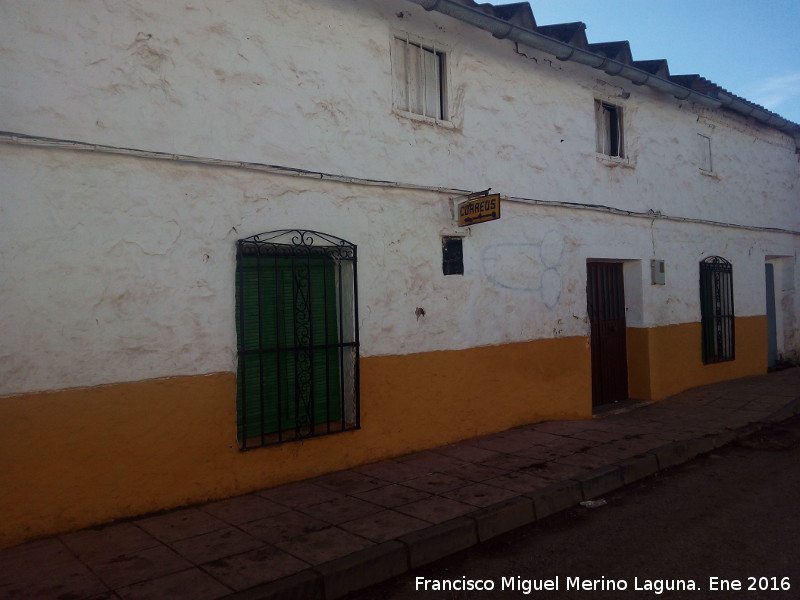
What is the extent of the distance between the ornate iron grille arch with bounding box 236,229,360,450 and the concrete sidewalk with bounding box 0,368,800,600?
0.59 metres

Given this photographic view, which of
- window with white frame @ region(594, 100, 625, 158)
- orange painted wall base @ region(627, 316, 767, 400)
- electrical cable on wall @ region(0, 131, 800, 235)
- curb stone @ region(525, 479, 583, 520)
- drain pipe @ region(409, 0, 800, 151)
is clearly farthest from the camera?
orange painted wall base @ region(627, 316, 767, 400)

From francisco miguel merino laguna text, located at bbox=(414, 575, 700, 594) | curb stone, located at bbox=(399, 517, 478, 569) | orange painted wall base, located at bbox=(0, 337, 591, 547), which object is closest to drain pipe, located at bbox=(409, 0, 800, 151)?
orange painted wall base, located at bbox=(0, 337, 591, 547)

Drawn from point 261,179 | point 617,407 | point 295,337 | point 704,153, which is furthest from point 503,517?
point 704,153

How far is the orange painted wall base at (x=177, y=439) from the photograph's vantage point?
167 inches

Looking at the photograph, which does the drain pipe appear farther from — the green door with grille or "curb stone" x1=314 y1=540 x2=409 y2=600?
"curb stone" x1=314 y1=540 x2=409 y2=600

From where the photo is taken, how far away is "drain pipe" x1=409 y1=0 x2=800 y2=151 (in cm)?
639

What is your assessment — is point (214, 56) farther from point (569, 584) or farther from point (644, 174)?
point (644, 174)

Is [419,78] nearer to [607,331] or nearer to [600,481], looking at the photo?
[600,481]

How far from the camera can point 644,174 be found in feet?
30.8

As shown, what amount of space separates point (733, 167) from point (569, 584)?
10195mm

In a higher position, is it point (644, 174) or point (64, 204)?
point (644, 174)

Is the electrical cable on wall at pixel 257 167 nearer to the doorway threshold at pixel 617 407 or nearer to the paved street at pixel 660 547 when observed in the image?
the doorway threshold at pixel 617 407

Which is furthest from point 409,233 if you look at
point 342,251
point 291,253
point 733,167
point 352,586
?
point 733,167

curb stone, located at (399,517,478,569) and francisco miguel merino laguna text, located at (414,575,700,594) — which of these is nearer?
francisco miguel merino laguna text, located at (414,575,700,594)
